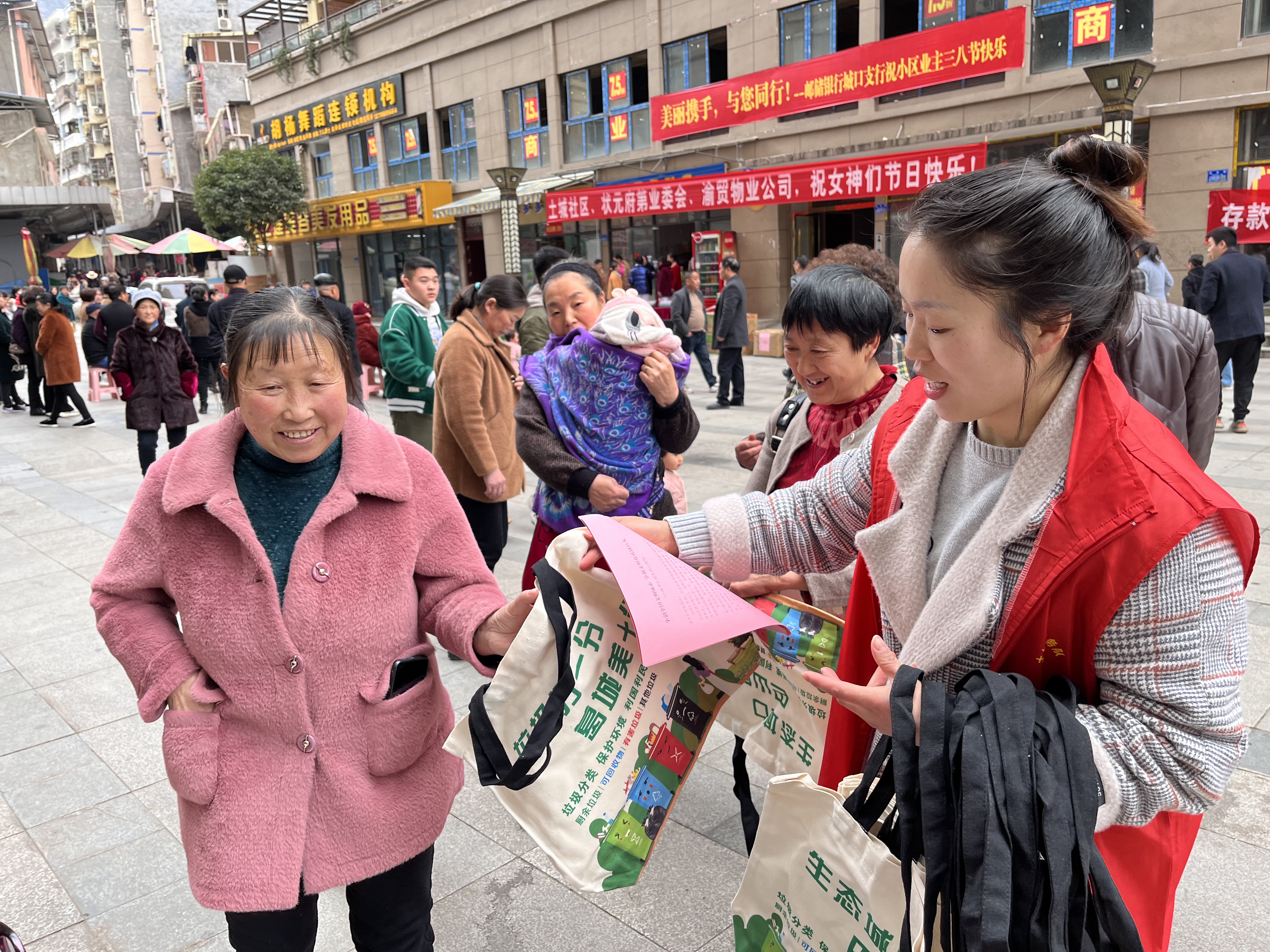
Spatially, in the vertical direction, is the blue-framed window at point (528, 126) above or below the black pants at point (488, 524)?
above

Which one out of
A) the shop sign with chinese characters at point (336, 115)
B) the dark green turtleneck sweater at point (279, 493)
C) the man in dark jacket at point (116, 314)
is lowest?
the dark green turtleneck sweater at point (279, 493)

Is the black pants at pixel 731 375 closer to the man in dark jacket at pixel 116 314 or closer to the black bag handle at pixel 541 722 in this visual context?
the man in dark jacket at pixel 116 314

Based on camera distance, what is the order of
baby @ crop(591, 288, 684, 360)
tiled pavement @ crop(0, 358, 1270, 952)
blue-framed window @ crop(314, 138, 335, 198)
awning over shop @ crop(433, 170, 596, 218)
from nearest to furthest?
tiled pavement @ crop(0, 358, 1270, 952) < baby @ crop(591, 288, 684, 360) < awning over shop @ crop(433, 170, 596, 218) < blue-framed window @ crop(314, 138, 335, 198)

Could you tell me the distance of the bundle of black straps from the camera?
98 cm

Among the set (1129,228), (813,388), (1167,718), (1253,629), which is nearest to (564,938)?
(813,388)

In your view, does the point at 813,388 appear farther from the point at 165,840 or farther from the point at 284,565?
the point at 165,840

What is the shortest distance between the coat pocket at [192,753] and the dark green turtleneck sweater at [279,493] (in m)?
0.24

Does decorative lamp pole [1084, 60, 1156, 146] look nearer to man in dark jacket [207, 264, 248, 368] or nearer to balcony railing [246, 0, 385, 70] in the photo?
man in dark jacket [207, 264, 248, 368]

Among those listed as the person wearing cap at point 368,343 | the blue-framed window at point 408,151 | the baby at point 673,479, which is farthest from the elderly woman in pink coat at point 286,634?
the blue-framed window at point 408,151

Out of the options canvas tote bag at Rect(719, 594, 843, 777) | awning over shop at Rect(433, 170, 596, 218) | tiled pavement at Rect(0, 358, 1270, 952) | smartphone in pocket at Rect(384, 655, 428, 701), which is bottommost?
tiled pavement at Rect(0, 358, 1270, 952)

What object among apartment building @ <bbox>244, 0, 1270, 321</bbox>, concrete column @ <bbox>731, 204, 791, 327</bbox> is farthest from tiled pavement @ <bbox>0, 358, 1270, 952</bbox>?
concrete column @ <bbox>731, 204, 791, 327</bbox>

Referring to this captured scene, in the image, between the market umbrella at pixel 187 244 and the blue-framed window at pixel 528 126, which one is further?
the market umbrella at pixel 187 244

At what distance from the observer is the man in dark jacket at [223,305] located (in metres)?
8.81

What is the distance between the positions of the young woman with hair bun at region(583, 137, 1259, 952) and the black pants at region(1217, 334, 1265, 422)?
7899mm
